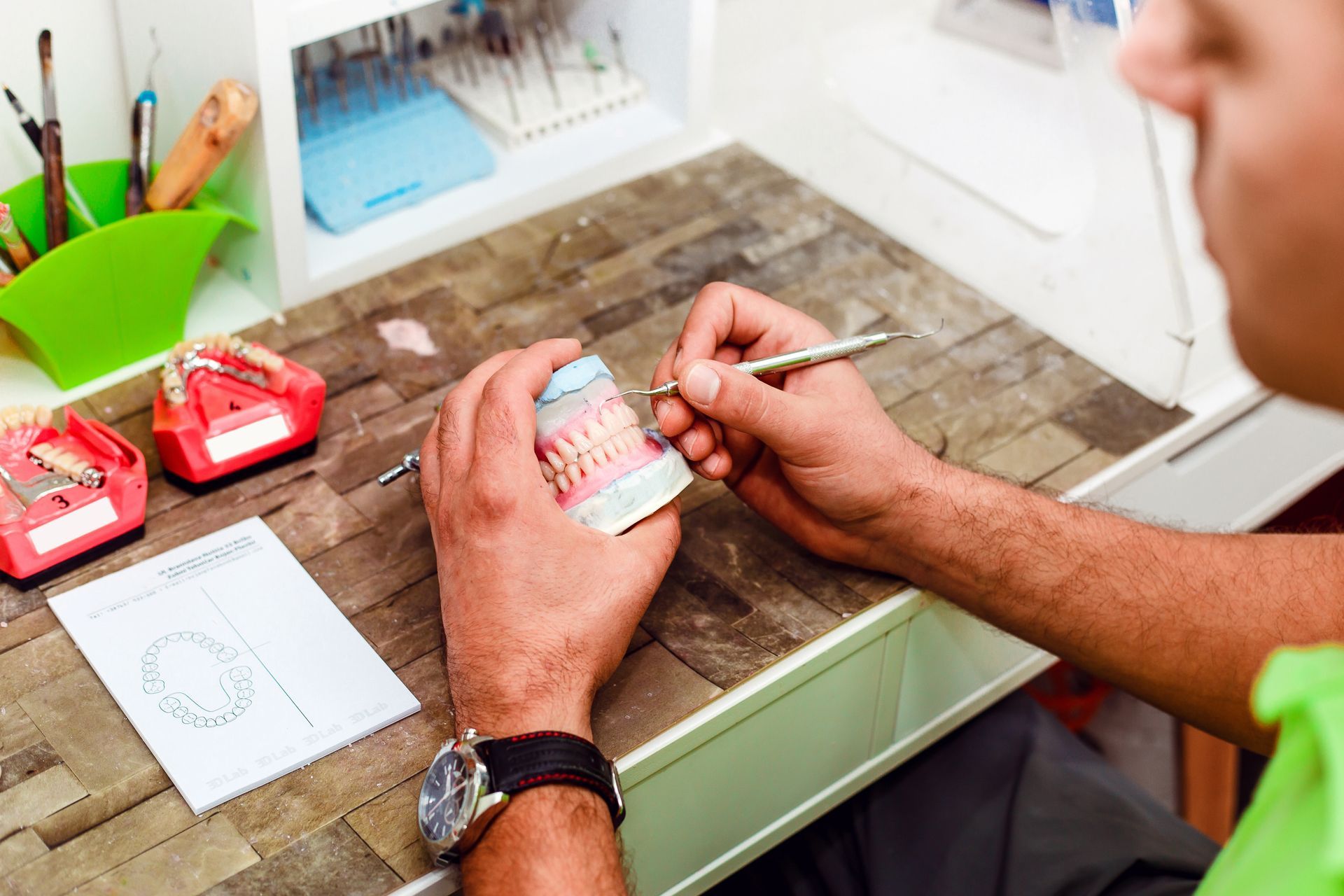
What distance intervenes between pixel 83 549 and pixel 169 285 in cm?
32

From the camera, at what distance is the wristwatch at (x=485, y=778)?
824 millimetres

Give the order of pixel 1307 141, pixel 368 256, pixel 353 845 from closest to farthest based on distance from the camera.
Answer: pixel 1307 141
pixel 353 845
pixel 368 256

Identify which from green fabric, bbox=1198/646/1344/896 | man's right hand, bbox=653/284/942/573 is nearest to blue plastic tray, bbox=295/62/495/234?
man's right hand, bbox=653/284/942/573

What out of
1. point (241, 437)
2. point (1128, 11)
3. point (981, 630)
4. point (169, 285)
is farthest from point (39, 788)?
point (1128, 11)

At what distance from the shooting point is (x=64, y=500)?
102 centimetres

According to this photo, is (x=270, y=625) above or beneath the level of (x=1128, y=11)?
beneath

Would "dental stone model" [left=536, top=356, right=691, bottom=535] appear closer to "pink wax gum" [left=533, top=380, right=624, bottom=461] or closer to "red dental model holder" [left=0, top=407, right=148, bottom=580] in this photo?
"pink wax gum" [left=533, top=380, right=624, bottom=461]

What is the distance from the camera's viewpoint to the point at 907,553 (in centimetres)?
107

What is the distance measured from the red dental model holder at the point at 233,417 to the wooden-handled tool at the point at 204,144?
19 centimetres

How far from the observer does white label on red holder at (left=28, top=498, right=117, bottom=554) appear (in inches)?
39.9

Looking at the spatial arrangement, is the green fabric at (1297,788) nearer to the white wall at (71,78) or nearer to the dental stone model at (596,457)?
the dental stone model at (596,457)

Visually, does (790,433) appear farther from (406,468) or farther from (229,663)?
(229,663)

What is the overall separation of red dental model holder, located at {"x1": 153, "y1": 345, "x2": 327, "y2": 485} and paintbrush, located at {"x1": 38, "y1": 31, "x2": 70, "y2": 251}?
193 millimetres

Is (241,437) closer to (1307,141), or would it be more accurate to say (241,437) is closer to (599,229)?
(599,229)
